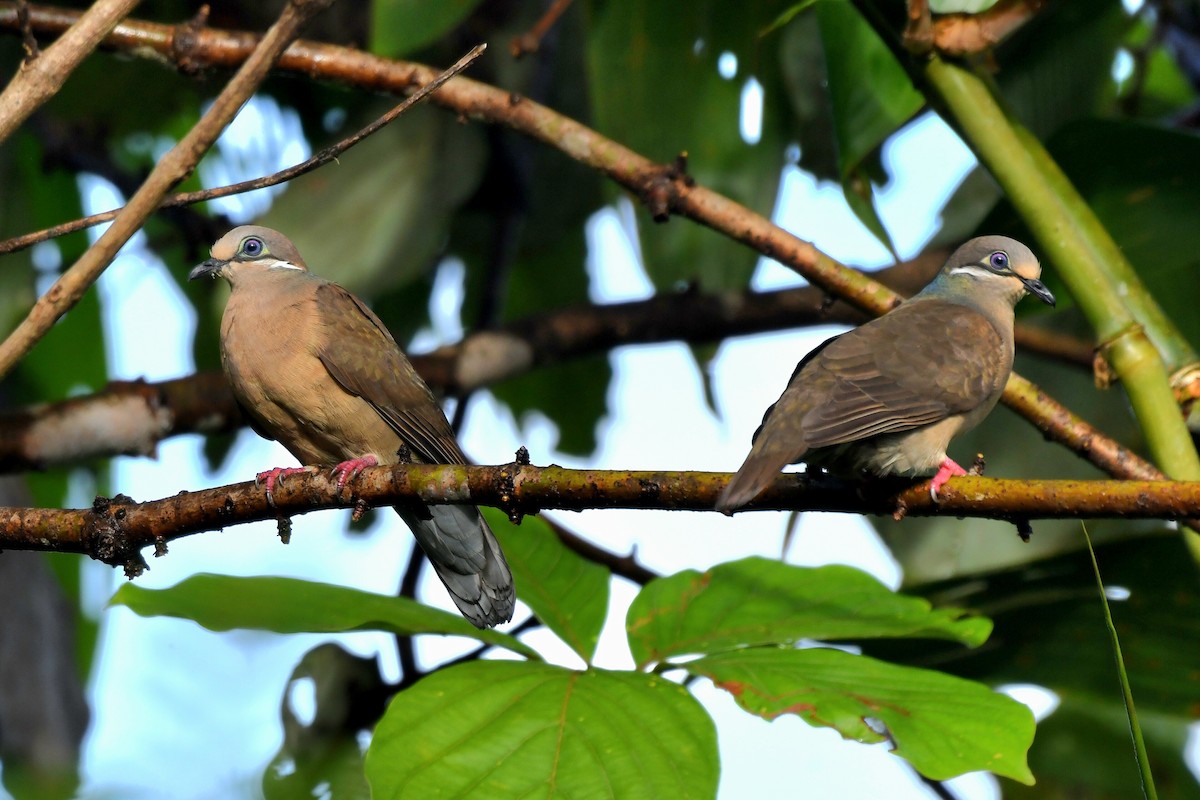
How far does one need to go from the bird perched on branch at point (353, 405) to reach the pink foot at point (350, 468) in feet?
0.11

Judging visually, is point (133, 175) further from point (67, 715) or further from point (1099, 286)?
point (1099, 286)

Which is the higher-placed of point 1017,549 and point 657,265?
point 657,265

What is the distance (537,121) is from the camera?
3656mm

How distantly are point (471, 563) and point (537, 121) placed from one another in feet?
4.22

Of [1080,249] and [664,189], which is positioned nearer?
[1080,249]

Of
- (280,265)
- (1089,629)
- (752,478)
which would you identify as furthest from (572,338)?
(752,478)

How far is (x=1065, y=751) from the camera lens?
436cm

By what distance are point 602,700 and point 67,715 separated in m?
2.69

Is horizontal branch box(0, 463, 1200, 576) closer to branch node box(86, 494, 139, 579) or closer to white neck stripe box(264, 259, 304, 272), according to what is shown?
branch node box(86, 494, 139, 579)

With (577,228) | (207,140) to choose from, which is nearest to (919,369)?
(207,140)

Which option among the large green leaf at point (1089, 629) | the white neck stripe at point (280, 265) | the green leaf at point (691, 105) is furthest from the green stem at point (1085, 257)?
the white neck stripe at point (280, 265)

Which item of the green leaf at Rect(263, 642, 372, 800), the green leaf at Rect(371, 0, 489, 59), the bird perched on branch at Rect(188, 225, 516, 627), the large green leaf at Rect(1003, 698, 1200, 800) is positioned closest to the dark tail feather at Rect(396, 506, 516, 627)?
the bird perched on branch at Rect(188, 225, 516, 627)

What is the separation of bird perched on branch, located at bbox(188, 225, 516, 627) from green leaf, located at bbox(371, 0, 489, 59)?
0.79 meters

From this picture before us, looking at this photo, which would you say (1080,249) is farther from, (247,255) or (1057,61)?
(247,255)
